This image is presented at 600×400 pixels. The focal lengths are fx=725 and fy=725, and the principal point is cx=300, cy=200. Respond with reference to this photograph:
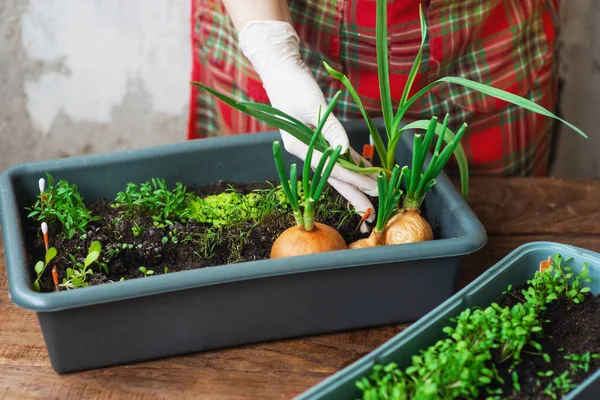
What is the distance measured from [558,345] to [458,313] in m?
0.12

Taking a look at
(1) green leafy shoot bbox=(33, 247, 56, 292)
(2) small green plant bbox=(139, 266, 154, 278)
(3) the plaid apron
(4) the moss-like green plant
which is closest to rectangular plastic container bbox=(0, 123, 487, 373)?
(1) green leafy shoot bbox=(33, 247, 56, 292)

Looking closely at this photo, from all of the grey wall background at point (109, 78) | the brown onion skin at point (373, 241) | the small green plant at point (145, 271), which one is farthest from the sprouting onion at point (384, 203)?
the grey wall background at point (109, 78)

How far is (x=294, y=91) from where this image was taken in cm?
112

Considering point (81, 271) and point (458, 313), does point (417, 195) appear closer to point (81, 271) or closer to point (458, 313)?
point (458, 313)

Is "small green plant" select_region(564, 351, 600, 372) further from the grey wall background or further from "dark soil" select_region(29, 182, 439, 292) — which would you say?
the grey wall background

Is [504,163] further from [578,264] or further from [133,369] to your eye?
[133,369]

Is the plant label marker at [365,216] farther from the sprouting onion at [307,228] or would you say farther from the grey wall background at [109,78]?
the grey wall background at [109,78]

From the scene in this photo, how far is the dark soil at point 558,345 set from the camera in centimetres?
77

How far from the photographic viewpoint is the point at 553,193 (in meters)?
1.24

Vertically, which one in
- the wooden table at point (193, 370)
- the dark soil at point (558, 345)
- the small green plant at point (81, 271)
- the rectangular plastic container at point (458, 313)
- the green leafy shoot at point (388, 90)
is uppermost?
the green leafy shoot at point (388, 90)

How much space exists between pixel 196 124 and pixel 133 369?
717mm

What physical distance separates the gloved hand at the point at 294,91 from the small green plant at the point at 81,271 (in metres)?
0.33

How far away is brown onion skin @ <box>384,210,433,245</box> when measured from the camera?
988 mm

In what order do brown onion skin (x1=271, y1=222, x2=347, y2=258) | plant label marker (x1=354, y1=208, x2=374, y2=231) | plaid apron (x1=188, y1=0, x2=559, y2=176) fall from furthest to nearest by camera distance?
plaid apron (x1=188, y1=0, x2=559, y2=176)
plant label marker (x1=354, y1=208, x2=374, y2=231)
brown onion skin (x1=271, y1=222, x2=347, y2=258)
